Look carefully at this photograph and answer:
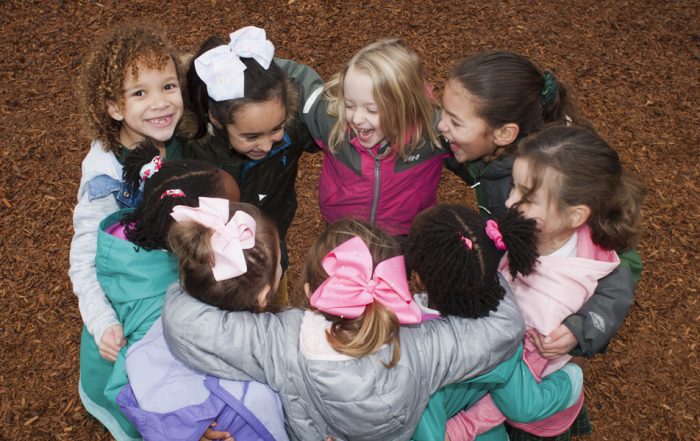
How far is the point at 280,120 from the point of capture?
3.16 m

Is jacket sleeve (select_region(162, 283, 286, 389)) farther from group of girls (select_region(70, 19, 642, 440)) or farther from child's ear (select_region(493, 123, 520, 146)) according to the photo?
child's ear (select_region(493, 123, 520, 146))

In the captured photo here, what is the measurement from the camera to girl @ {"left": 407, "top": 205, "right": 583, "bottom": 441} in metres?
2.12

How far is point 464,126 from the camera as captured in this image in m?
3.03

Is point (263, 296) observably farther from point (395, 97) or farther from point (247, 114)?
point (395, 97)

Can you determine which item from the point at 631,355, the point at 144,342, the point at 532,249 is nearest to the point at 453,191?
the point at 631,355

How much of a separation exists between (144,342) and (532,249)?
54.2 inches

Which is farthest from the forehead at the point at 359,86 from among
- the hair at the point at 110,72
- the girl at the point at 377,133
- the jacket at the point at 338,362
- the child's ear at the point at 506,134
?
the jacket at the point at 338,362

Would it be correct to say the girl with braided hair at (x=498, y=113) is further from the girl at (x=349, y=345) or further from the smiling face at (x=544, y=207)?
the girl at (x=349, y=345)

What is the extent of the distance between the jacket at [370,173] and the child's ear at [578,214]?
904 mm

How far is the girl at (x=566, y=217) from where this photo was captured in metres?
2.57

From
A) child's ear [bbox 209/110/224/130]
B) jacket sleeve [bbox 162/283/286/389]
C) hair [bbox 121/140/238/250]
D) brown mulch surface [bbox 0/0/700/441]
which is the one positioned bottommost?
brown mulch surface [bbox 0/0/700/441]

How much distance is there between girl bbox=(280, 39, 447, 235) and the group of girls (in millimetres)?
12

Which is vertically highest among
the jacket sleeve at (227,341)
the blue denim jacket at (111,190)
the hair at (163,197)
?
the hair at (163,197)

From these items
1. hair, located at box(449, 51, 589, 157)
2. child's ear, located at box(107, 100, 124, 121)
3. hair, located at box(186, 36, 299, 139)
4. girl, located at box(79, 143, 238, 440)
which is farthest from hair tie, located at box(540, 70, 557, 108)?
child's ear, located at box(107, 100, 124, 121)
